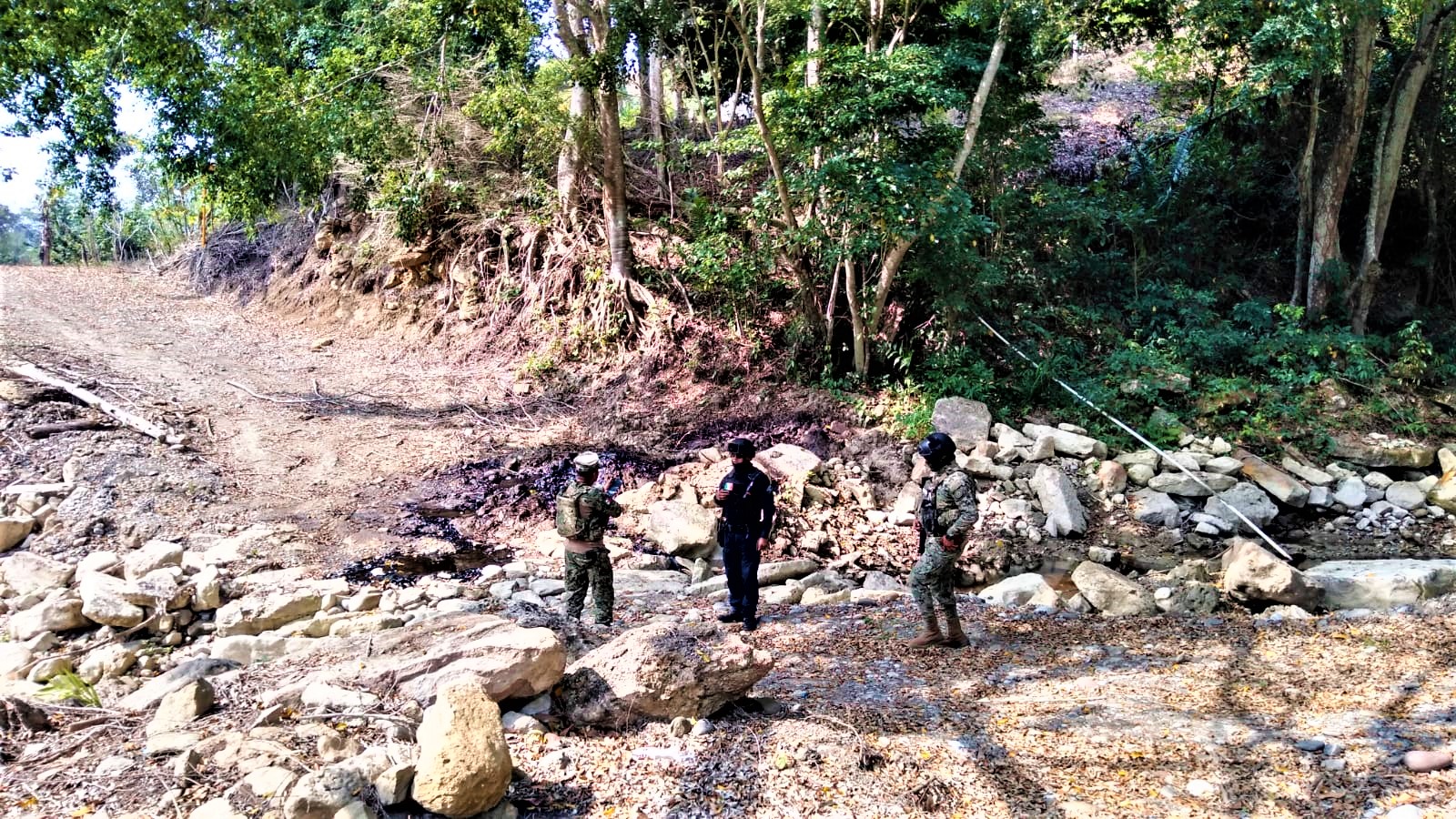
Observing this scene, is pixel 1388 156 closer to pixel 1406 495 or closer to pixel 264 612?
pixel 1406 495

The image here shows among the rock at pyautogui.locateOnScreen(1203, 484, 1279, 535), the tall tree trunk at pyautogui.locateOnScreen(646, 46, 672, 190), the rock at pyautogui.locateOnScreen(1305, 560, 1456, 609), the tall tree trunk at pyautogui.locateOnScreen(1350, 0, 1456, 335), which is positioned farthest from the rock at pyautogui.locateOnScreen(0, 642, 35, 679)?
the tall tree trunk at pyautogui.locateOnScreen(1350, 0, 1456, 335)

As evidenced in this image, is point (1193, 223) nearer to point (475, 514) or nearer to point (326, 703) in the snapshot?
point (475, 514)

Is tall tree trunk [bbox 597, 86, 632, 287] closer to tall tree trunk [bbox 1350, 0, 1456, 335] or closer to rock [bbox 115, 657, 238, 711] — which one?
rock [bbox 115, 657, 238, 711]

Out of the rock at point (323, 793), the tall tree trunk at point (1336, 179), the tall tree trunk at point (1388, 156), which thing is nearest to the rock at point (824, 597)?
the rock at point (323, 793)

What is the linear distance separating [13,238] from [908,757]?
Result: 218 feet

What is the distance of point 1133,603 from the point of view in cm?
698

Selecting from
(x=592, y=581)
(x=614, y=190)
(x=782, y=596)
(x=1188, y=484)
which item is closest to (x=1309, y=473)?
(x=1188, y=484)

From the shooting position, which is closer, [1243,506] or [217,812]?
[217,812]

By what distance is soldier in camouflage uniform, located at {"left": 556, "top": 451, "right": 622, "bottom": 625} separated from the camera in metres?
5.95

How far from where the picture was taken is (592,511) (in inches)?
234

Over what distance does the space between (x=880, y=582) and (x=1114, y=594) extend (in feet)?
7.00

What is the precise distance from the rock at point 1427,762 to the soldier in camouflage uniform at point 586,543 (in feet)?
14.3

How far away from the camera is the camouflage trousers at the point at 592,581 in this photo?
603 cm

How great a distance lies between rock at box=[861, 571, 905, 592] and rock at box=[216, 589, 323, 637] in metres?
4.70
